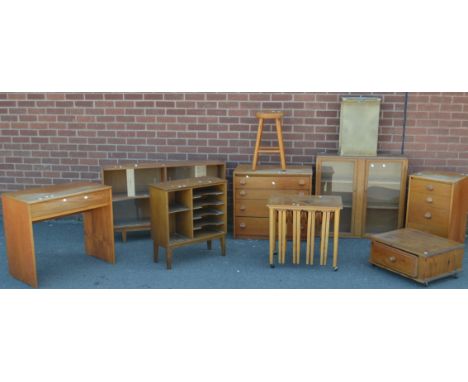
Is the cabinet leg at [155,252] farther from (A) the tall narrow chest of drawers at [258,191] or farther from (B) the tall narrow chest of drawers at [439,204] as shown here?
(B) the tall narrow chest of drawers at [439,204]

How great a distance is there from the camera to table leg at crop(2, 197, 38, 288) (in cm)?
482

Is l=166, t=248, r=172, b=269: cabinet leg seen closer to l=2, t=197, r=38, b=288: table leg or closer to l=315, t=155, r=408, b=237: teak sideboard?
l=2, t=197, r=38, b=288: table leg

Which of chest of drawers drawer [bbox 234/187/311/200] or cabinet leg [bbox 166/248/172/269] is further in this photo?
chest of drawers drawer [bbox 234/187/311/200]

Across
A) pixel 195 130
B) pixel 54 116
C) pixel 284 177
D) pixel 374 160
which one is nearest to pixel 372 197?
pixel 374 160

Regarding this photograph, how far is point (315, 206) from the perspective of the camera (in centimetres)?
531

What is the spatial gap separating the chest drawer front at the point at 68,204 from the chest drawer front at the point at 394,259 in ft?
8.83

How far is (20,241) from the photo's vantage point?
16.3 feet

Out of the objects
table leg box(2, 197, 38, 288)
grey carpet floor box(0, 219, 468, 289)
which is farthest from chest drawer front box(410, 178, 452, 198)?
table leg box(2, 197, 38, 288)

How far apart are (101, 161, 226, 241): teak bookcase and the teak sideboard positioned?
125 cm

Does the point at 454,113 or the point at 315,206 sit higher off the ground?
the point at 454,113

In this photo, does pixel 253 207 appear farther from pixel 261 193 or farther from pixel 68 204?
pixel 68 204

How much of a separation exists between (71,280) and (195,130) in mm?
2508

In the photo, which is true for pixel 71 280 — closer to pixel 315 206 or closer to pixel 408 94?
pixel 315 206

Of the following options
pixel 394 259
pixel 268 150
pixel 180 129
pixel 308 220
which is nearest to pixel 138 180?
pixel 180 129
